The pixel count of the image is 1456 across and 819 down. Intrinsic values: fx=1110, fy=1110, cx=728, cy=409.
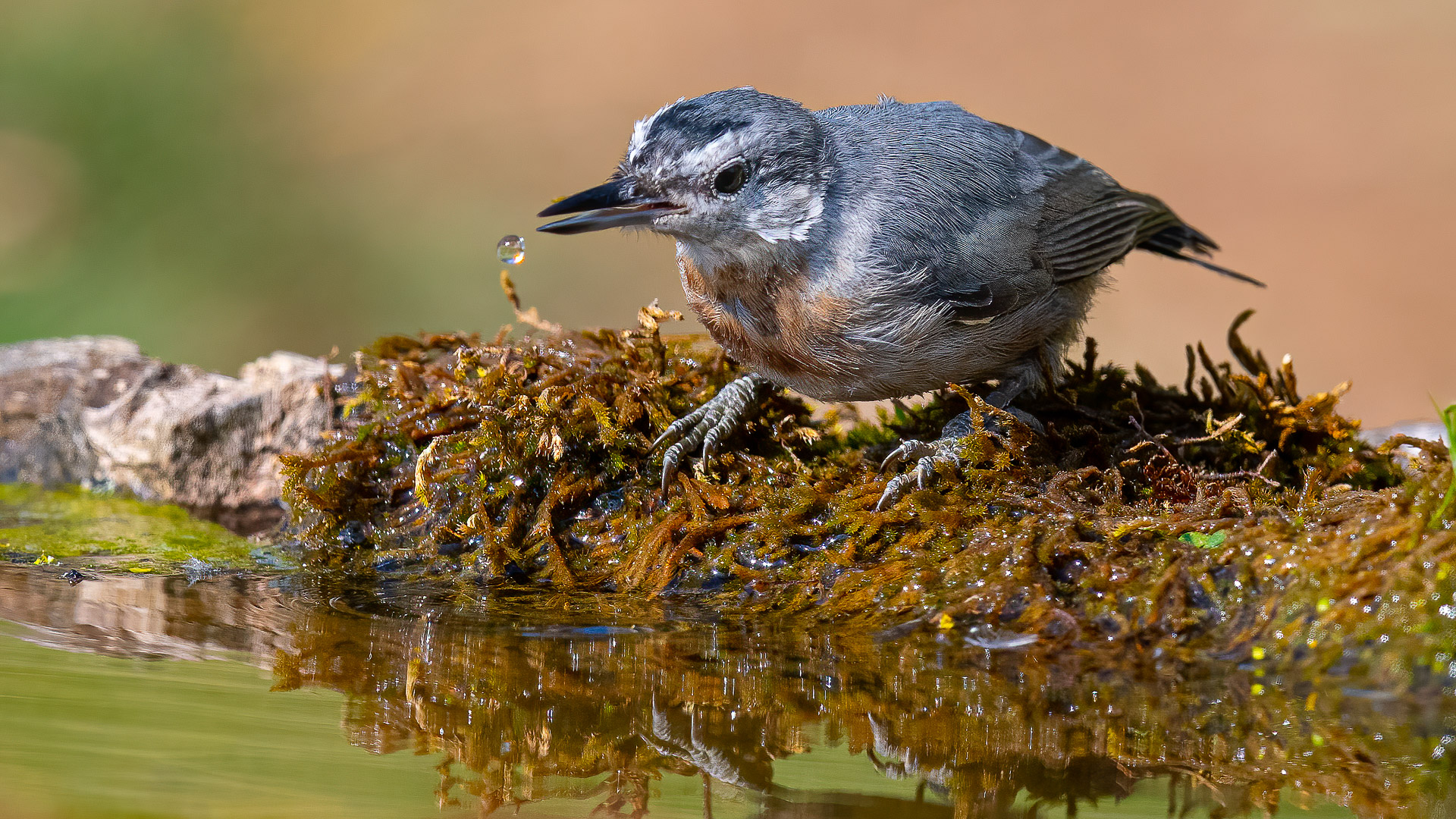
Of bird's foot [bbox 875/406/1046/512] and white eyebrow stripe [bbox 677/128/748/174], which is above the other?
white eyebrow stripe [bbox 677/128/748/174]

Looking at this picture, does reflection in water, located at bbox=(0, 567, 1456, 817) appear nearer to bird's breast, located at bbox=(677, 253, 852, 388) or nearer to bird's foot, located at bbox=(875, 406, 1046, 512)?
bird's foot, located at bbox=(875, 406, 1046, 512)

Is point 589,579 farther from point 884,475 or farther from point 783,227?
point 783,227

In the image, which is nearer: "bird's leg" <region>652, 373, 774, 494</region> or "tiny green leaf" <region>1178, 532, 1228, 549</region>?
"tiny green leaf" <region>1178, 532, 1228, 549</region>

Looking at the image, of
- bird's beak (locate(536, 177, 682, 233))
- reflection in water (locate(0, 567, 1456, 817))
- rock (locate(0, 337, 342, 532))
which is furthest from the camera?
rock (locate(0, 337, 342, 532))

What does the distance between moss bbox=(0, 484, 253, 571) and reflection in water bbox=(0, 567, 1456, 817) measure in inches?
18.4

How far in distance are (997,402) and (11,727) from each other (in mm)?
3151

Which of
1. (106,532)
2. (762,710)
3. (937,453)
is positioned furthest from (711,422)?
(106,532)

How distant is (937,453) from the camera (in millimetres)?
3719

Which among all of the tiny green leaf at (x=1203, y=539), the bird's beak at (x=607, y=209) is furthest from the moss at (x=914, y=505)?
the bird's beak at (x=607, y=209)

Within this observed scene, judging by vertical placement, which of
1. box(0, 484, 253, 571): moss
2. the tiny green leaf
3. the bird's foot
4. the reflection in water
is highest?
the bird's foot

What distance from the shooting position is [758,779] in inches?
84.9

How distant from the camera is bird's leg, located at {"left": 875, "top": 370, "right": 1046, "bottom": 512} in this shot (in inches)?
142

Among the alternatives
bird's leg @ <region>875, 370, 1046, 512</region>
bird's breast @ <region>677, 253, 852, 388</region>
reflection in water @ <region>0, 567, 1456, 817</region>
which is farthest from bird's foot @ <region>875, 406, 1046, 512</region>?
reflection in water @ <region>0, 567, 1456, 817</region>

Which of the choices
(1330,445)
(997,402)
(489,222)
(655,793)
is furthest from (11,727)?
(489,222)
